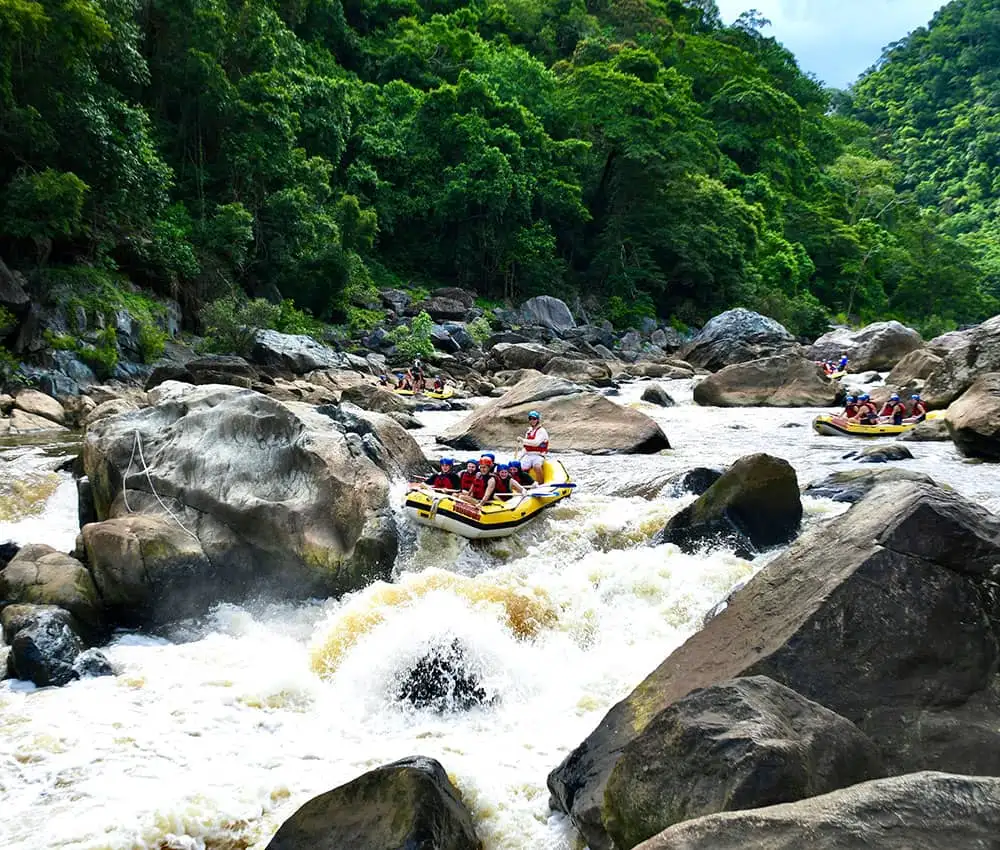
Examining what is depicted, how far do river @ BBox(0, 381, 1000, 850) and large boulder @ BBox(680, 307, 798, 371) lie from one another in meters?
25.3

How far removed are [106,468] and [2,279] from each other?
14636 millimetres

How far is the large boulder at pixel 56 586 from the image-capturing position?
7.63 metres

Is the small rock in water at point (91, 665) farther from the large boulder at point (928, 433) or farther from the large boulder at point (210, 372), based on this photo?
the large boulder at point (928, 433)

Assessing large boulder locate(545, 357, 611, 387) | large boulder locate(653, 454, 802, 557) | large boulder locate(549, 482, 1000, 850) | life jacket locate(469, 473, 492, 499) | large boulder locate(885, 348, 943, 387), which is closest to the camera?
large boulder locate(549, 482, 1000, 850)

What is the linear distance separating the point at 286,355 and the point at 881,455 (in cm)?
1899

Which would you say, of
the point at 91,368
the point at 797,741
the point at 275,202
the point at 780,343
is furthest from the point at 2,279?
the point at 780,343

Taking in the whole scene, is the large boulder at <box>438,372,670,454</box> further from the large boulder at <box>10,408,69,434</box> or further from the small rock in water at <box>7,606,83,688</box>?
the small rock in water at <box>7,606,83,688</box>

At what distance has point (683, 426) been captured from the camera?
1862 centimetres

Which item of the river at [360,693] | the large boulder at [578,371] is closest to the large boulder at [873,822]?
the river at [360,693]

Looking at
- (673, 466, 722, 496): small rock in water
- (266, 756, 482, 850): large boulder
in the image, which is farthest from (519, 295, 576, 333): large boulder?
(266, 756, 482, 850): large boulder

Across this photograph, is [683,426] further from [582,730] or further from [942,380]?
[582,730]

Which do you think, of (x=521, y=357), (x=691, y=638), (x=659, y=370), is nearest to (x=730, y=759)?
(x=691, y=638)

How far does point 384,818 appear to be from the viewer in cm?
399

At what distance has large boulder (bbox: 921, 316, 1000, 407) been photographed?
57.1ft
